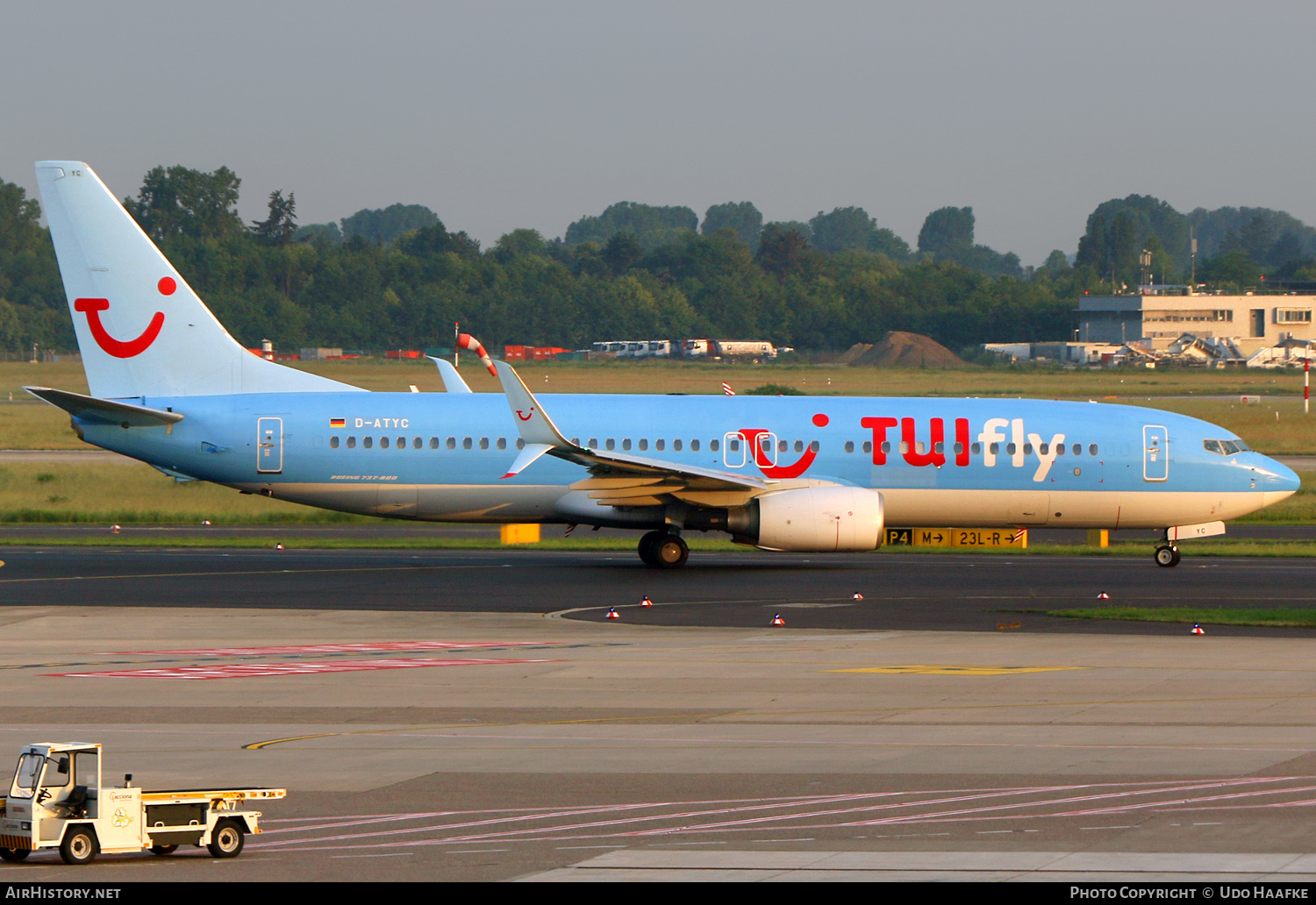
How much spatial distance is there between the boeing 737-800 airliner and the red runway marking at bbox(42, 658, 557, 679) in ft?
40.8

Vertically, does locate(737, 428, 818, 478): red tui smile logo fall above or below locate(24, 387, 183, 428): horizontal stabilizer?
below

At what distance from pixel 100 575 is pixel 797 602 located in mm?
14802

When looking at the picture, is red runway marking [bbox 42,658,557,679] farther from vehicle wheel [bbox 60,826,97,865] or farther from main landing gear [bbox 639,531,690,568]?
main landing gear [bbox 639,531,690,568]

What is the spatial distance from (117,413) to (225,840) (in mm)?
24539

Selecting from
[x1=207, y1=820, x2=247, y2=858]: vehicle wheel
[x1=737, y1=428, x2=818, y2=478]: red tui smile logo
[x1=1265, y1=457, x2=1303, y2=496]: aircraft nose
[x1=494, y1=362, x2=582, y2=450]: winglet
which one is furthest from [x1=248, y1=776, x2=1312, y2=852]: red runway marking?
[x1=1265, y1=457, x2=1303, y2=496]: aircraft nose

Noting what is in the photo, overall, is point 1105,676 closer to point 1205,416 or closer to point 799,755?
point 799,755

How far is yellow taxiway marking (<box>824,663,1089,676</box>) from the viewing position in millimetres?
20953

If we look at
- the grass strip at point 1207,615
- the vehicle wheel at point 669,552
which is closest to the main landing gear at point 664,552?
the vehicle wheel at point 669,552

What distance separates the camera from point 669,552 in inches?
1352

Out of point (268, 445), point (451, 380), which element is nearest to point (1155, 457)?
point (451, 380)

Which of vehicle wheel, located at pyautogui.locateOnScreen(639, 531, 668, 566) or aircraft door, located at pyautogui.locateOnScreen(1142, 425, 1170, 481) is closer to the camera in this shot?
vehicle wheel, located at pyautogui.locateOnScreen(639, 531, 668, 566)

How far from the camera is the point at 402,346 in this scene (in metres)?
157

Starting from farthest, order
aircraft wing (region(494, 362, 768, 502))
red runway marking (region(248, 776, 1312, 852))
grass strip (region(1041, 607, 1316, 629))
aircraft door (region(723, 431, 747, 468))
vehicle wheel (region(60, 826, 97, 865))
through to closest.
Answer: aircraft door (region(723, 431, 747, 468)) < aircraft wing (region(494, 362, 768, 502)) < grass strip (region(1041, 607, 1316, 629)) < red runway marking (region(248, 776, 1312, 852)) < vehicle wheel (region(60, 826, 97, 865))

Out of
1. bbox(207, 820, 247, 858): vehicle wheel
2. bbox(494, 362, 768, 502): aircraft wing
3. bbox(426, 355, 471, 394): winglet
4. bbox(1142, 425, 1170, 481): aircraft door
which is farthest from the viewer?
bbox(426, 355, 471, 394): winglet
